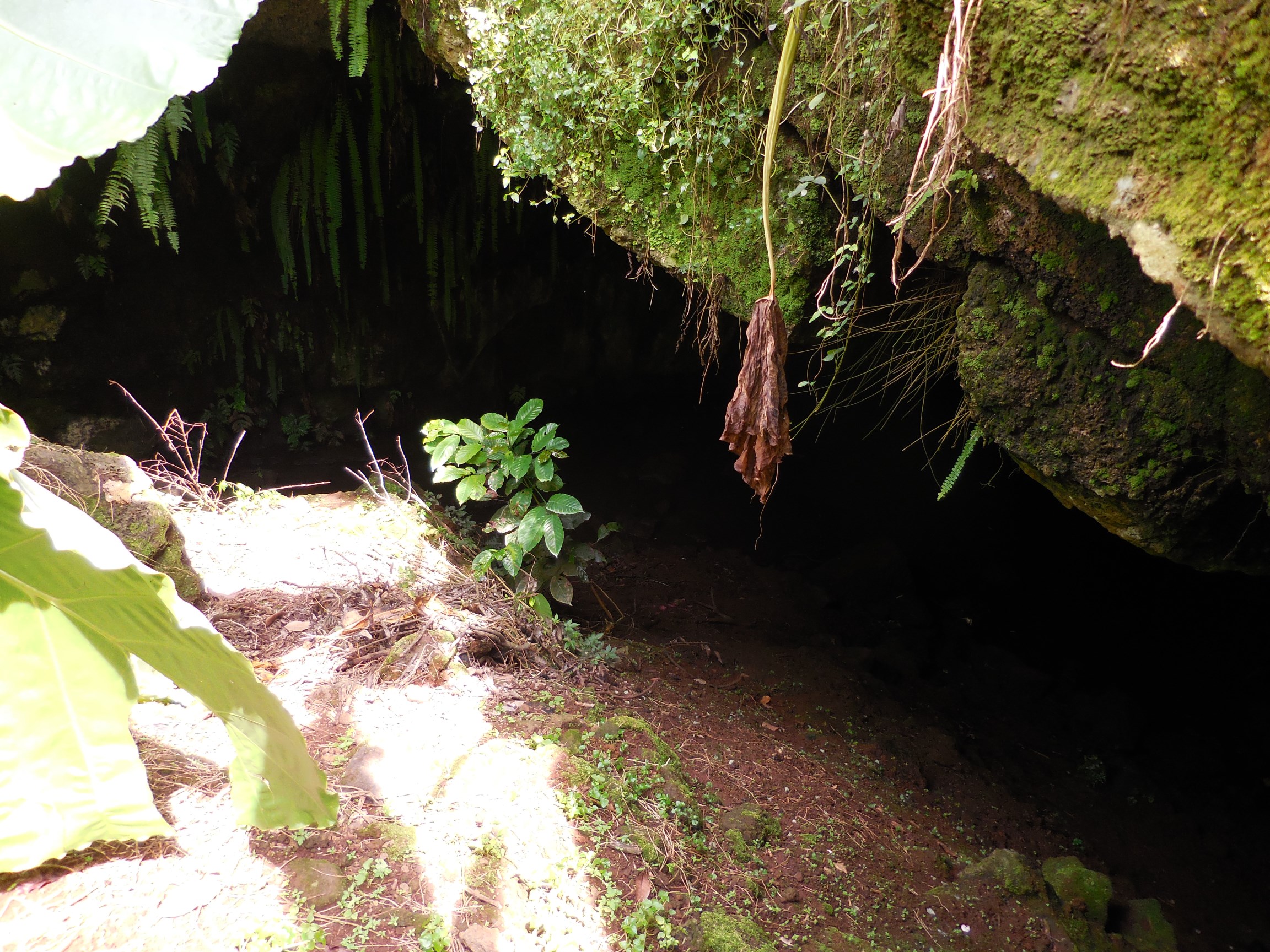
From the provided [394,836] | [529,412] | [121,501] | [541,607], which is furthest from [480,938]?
[121,501]

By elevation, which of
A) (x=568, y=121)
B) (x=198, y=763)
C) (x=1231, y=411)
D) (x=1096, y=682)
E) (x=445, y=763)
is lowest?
(x=198, y=763)

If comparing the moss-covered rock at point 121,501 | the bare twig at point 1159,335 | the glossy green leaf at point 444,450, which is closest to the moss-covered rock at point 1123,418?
the bare twig at point 1159,335

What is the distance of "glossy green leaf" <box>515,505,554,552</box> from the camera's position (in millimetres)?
3783

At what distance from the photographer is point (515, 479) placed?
3.90m

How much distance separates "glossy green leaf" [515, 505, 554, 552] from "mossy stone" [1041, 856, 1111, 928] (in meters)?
2.96

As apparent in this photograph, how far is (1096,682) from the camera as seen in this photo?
5828 millimetres

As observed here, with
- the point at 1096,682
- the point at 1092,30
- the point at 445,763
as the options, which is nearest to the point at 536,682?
the point at 445,763

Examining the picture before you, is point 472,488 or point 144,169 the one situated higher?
point 144,169

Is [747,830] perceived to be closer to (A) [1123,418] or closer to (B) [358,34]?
(A) [1123,418]

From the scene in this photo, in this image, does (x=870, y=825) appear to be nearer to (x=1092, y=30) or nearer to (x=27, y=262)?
(x=1092, y=30)

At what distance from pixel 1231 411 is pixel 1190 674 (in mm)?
5381

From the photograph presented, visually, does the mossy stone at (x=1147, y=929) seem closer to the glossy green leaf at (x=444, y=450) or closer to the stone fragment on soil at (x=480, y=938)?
the stone fragment on soil at (x=480, y=938)

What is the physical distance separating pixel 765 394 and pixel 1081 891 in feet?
9.47

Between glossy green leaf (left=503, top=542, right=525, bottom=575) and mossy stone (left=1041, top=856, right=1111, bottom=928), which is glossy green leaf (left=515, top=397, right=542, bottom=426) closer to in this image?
glossy green leaf (left=503, top=542, right=525, bottom=575)
